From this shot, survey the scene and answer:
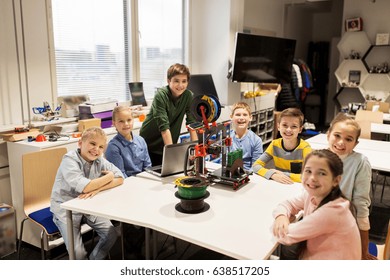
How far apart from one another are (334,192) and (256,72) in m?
3.96

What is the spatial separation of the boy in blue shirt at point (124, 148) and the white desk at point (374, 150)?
60.8 inches

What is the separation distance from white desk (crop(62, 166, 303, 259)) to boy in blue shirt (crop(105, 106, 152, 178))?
23cm

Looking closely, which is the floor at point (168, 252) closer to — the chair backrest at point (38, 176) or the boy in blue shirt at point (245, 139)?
the chair backrest at point (38, 176)

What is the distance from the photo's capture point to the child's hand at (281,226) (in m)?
1.45

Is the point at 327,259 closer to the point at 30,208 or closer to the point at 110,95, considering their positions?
the point at 30,208

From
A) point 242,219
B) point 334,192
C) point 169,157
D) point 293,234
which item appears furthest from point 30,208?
point 334,192

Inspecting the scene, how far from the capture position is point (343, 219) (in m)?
1.36

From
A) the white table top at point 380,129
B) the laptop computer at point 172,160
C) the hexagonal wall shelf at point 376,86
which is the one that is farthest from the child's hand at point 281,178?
the hexagonal wall shelf at point 376,86

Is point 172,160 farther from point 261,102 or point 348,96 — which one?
point 348,96

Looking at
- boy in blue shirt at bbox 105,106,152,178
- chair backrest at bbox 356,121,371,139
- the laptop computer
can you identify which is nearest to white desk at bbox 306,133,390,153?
chair backrest at bbox 356,121,371,139

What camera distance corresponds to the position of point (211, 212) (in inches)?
67.3

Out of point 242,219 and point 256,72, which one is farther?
point 256,72

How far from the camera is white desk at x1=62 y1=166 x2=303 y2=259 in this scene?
143 cm
